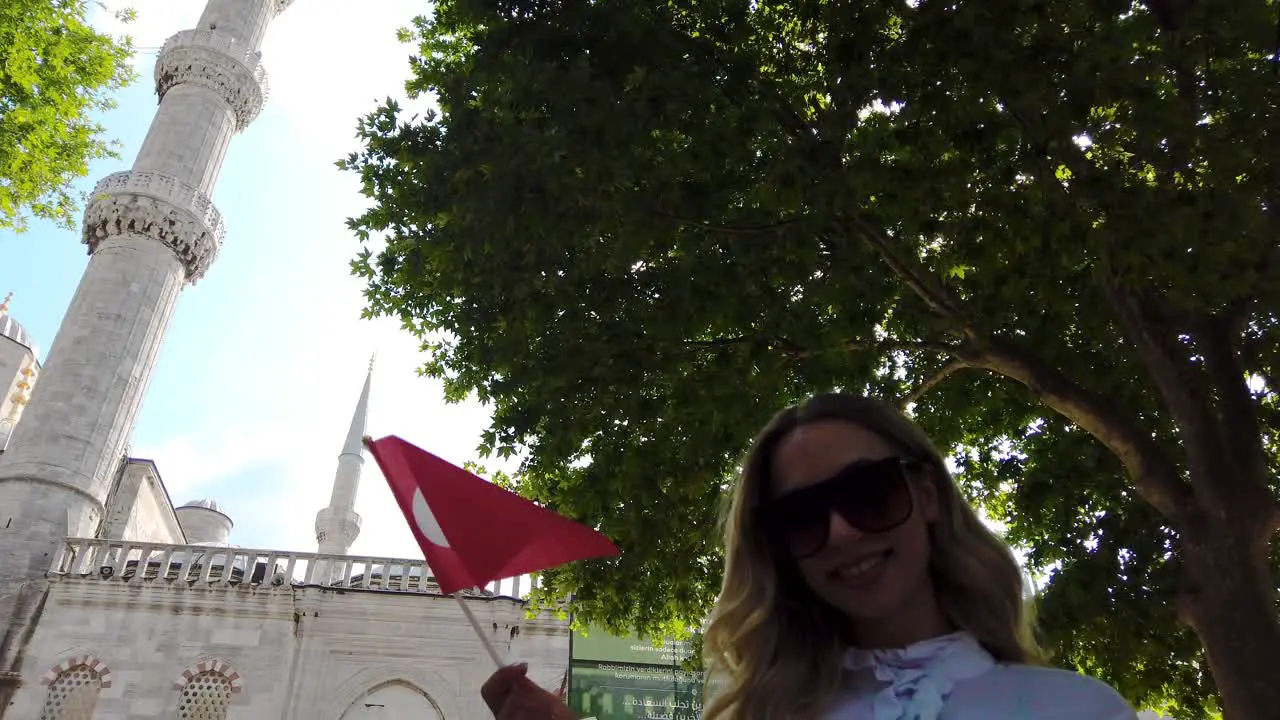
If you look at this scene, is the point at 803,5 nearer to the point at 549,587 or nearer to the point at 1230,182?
the point at 1230,182

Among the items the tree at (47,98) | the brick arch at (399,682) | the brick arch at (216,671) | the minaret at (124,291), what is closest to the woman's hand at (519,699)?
the tree at (47,98)

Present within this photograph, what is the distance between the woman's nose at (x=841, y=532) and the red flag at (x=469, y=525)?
135 cm

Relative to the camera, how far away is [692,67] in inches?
265

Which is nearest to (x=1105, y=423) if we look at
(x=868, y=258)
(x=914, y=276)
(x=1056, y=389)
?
(x=1056, y=389)

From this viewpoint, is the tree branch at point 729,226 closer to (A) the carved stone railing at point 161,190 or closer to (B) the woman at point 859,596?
(B) the woman at point 859,596

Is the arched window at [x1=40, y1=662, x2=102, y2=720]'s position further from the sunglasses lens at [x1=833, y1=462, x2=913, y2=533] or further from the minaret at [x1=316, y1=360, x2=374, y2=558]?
the sunglasses lens at [x1=833, y1=462, x2=913, y2=533]

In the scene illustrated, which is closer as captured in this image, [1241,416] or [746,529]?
[746,529]

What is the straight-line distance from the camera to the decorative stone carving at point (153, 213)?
22500 mm

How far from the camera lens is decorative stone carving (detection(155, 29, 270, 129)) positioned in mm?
24797

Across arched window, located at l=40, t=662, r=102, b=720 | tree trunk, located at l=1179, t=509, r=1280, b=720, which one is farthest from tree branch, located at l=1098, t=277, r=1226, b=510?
arched window, located at l=40, t=662, r=102, b=720

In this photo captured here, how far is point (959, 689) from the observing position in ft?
6.15

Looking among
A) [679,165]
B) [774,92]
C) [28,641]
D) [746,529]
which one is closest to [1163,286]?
[774,92]

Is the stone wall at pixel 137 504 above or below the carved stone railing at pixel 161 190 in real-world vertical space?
below

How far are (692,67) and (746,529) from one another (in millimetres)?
5156
